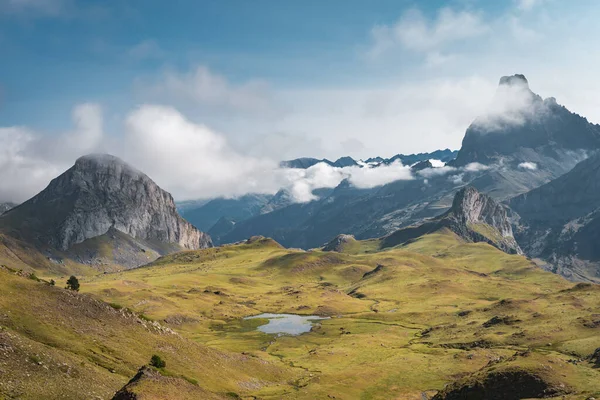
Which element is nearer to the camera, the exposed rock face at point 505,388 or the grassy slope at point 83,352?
the grassy slope at point 83,352

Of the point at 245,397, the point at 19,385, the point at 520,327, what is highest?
the point at 19,385

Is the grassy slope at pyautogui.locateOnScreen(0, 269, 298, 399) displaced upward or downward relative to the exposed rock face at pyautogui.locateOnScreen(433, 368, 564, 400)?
upward

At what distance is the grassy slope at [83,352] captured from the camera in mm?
68500

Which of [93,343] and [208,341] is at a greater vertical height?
[93,343]

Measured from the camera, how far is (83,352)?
8325 cm

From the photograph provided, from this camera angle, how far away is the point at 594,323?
176 m

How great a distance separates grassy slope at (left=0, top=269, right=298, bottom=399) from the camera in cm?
6850

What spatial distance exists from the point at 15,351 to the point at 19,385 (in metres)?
7.51

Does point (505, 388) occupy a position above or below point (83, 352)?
below

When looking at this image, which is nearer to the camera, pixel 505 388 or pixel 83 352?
pixel 83 352

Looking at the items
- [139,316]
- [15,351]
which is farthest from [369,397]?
[15,351]

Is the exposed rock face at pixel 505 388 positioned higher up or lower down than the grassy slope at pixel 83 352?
lower down

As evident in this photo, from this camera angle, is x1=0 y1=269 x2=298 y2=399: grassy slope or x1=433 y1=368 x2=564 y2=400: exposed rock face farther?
x1=433 y1=368 x2=564 y2=400: exposed rock face

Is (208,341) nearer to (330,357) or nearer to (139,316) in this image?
(330,357)
